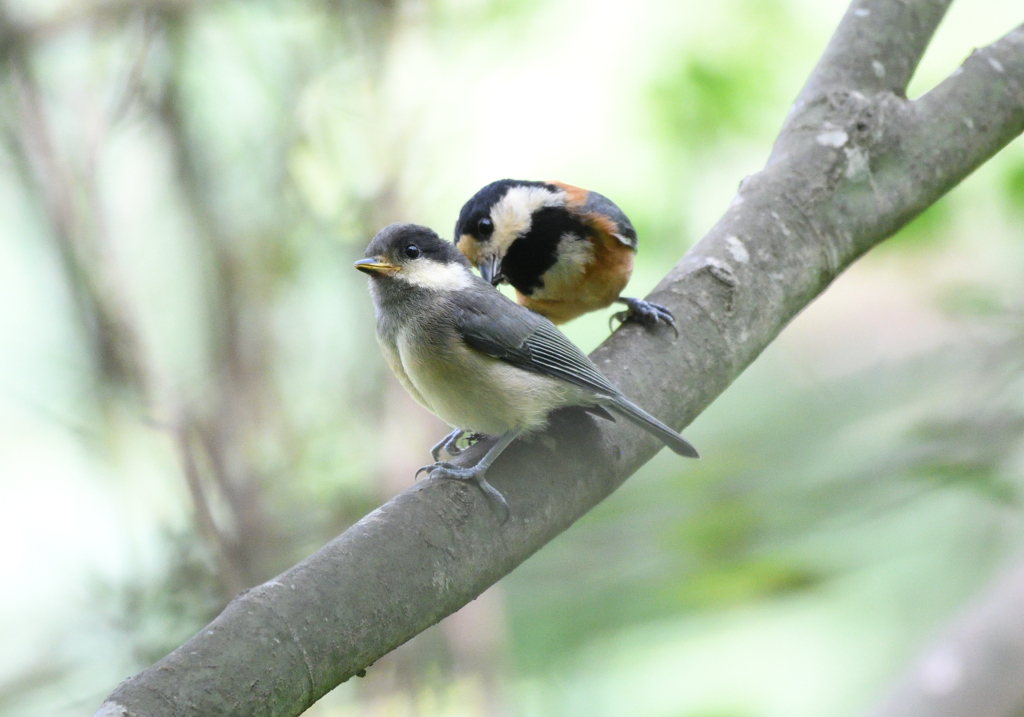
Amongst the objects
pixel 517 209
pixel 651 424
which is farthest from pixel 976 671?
pixel 517 209

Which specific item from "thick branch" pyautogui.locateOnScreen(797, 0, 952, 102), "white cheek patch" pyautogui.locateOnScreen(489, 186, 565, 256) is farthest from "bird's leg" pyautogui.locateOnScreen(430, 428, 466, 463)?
"thick branch" pyautogui.locateOnScreen(797, 0, 952, 102)

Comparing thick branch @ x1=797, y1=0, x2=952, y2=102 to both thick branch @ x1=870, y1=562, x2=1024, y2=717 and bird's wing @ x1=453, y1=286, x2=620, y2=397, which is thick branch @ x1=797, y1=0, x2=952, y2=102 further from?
thick branch @ x1=870, y1=562, x2=1024, y2=717

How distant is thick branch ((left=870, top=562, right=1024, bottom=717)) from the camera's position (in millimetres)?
2068

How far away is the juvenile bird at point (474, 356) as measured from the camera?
6.93 feet

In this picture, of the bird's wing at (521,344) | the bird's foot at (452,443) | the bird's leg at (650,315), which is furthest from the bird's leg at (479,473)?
the bird's leg at (650,315)

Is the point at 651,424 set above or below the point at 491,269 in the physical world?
below

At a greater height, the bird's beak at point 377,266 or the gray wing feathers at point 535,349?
the bird's beak at point 377,266

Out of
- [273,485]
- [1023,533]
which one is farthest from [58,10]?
[1023,533]

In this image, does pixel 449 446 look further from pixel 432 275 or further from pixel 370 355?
pixel 370 355

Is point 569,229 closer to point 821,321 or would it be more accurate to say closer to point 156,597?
point 156,597

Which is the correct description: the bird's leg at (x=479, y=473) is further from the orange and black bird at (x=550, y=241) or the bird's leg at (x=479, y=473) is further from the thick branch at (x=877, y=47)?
the thick branch at (x=877, y=47)

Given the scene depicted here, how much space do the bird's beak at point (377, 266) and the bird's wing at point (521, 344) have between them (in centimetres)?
19

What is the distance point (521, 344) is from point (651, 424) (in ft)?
1.26

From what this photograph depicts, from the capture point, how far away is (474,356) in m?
2.17
